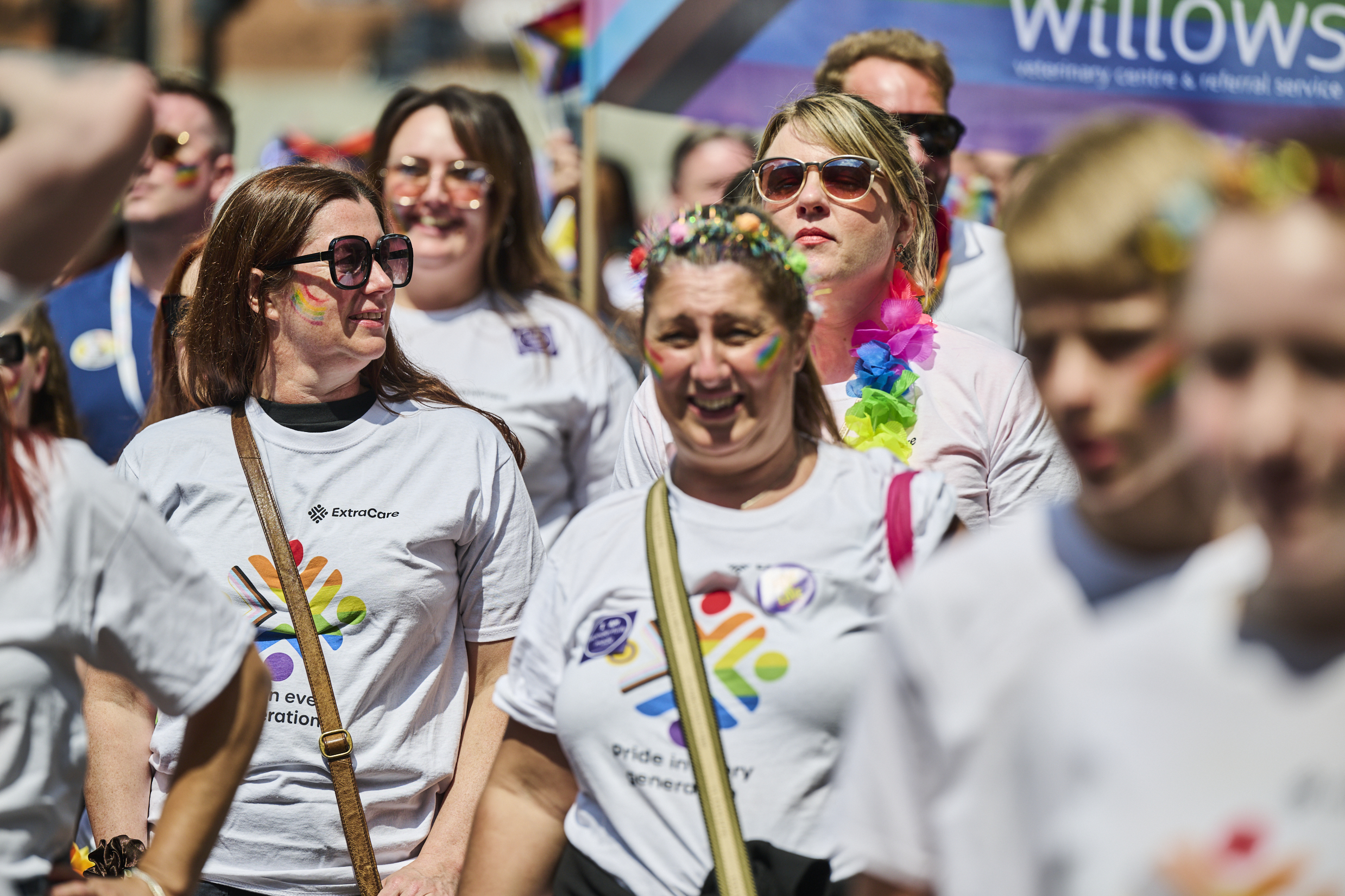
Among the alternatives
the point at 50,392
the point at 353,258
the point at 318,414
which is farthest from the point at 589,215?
the point at 318,414

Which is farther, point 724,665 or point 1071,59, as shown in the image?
point 1071,59

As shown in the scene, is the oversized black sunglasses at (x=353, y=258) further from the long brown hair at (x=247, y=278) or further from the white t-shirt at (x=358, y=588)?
the white t-shirt at (x=358, y=588)

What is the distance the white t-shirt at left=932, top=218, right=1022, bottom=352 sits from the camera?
4.18 metres

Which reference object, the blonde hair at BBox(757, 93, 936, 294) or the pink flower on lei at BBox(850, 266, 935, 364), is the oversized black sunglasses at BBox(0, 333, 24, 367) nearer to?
the blonde hair at BBox(757, 93, 936, 294)

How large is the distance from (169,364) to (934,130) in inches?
81.3

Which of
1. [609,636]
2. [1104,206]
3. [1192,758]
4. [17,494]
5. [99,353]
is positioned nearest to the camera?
[1192,758]

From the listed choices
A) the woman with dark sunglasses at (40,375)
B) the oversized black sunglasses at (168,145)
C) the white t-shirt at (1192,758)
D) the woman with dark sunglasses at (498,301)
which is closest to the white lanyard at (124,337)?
the woman with dark sunglasses at (40,375)

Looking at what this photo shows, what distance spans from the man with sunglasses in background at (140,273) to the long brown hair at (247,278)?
55.7 inches

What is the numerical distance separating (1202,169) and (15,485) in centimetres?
146

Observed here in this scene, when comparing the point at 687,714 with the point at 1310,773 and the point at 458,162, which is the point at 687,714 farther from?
the point at 458,162

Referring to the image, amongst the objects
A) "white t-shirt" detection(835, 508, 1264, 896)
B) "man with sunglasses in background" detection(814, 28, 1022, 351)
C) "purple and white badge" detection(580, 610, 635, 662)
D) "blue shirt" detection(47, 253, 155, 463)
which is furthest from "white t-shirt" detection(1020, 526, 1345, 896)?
"blue shirt" detection(47, 253, 155, 463)

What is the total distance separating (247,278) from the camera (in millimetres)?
3223

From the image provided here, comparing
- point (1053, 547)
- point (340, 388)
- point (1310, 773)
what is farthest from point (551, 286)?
point (1310, 773)

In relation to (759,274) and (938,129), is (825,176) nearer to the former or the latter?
(759,274)
